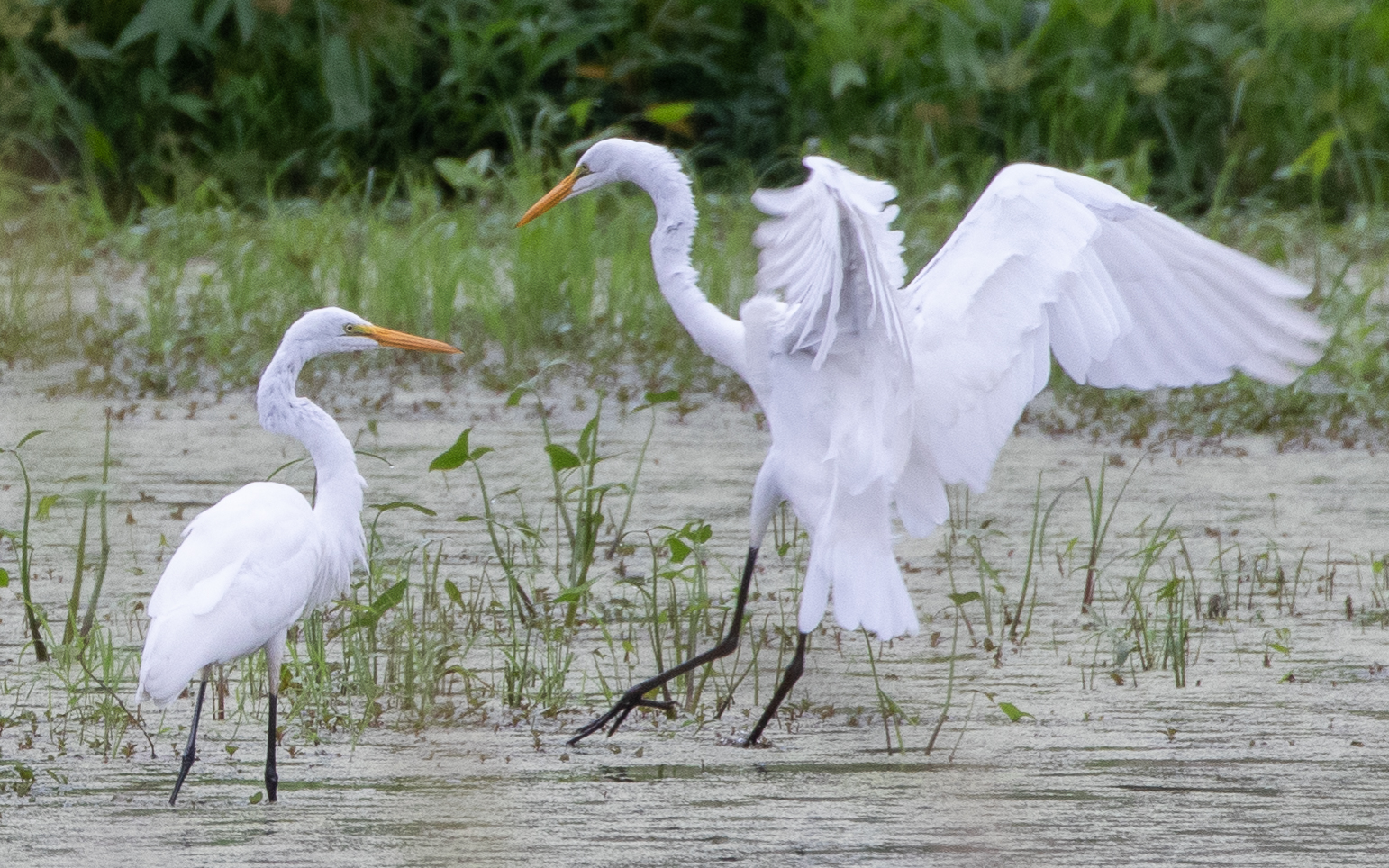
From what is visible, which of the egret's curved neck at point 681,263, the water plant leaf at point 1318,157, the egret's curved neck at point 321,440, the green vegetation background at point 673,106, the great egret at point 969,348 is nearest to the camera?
the great egret at point 969,348

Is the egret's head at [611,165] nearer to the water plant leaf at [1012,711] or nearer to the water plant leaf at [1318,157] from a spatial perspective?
the water plant leaf at [1012,711]

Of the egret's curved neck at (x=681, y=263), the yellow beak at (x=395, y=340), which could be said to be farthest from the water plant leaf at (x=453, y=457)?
the egret's curved neck at (x=681, y=263)

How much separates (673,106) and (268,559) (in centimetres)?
600

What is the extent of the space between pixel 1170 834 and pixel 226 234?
611cm

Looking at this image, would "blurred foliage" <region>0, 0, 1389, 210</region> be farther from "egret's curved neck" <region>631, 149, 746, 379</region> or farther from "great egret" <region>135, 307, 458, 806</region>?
"great egret" <region>135, 307, 458, 806</region>

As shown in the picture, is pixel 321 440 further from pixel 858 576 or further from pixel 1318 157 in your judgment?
pixel 1318 157

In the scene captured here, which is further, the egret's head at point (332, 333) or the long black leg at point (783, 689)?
the egret's head at point (332, 333)

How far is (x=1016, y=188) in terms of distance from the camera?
12.8 ft

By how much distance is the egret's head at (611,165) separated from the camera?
458 centimetres

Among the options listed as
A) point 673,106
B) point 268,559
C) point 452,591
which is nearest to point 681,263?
point 452,591

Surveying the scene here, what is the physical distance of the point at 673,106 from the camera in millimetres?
9375

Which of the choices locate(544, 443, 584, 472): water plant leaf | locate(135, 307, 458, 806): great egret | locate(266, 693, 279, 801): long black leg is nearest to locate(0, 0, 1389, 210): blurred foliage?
locate(544, 443, 584, 472): water plant leaf

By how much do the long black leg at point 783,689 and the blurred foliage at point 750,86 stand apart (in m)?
5.83

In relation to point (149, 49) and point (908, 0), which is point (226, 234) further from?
point (908, 0)
